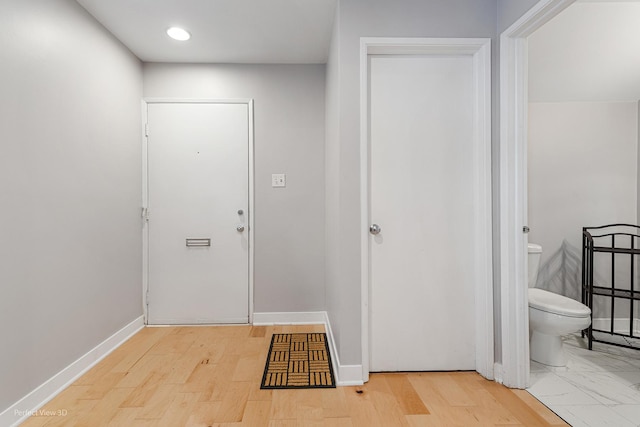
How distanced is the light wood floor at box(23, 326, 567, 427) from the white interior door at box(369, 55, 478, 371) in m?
0.24

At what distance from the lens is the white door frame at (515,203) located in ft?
6.20

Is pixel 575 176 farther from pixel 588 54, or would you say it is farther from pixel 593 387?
pixel 593 387

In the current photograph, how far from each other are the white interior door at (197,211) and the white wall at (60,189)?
25 cm

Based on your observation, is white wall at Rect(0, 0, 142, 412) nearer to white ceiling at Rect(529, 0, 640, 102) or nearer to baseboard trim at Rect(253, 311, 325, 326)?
baseboard trim at Rect(253, 311, 325, 326)

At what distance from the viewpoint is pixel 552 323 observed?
2.08m

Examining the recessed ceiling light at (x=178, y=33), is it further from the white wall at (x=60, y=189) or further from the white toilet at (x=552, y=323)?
the white toilet at (x=552, y=323)

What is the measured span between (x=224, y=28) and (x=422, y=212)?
188 cm

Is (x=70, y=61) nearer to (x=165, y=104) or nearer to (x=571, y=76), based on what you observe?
(x=165, y=104)

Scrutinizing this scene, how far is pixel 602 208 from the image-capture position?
9.14 feet

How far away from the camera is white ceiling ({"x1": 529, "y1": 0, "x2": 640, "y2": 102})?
2.23 meters

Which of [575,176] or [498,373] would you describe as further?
[575,176]

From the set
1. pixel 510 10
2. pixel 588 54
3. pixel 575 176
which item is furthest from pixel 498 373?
pixel 588 54

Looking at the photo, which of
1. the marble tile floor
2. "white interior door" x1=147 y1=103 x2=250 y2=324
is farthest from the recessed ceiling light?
the marble tile floor

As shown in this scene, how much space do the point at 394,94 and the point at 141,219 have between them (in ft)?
7.59
